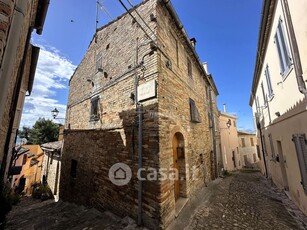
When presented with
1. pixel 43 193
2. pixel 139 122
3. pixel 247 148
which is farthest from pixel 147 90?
pixel 247 148

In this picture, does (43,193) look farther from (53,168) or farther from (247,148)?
(247,148)

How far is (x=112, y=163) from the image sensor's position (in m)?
5.29

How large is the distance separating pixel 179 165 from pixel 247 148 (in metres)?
24.4

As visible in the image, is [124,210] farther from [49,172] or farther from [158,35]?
[49,172]

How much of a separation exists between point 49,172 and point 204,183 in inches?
472

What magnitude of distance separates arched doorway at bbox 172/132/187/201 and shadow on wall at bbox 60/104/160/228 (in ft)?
5.34

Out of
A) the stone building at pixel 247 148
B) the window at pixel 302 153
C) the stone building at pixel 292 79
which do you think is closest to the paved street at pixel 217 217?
the stone building at pixel 292 79

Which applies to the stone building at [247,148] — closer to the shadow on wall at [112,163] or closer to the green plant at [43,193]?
the shadow on wall at [112,163]

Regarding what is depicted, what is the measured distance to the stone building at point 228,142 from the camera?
642 inches

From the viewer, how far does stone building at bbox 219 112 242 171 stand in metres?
16.3

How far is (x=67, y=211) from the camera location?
20.9 ft

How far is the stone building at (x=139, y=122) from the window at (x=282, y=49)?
3.43 metres

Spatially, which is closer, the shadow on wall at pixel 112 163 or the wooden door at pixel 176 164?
the shadow on wall at pixel 112 163

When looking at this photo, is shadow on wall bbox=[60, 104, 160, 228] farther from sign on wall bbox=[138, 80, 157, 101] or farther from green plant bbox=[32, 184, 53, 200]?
green plant bbox=[32, 184, 53, 200]
